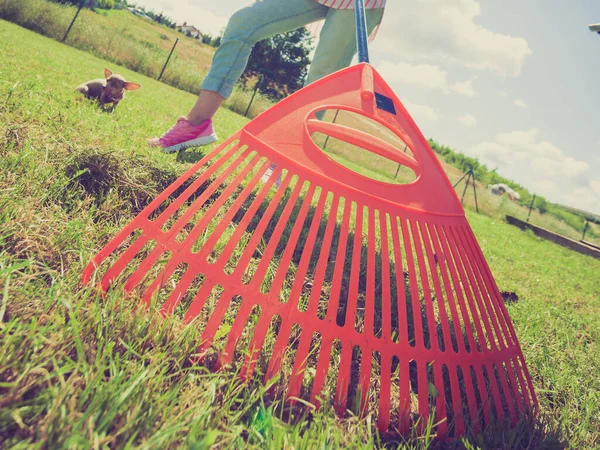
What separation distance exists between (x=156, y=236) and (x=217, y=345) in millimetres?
315

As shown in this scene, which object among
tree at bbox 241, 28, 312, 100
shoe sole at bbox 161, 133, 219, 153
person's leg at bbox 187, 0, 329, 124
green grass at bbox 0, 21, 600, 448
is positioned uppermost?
tree at bbox 241, 28, 312, 100

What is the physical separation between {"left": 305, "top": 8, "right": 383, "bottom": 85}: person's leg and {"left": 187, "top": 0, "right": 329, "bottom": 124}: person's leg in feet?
0.66

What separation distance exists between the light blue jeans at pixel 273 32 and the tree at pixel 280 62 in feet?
82.4

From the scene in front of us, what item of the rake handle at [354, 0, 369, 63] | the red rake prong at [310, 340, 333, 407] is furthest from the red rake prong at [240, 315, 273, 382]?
the rake handle at [354, 0, 369, 63]

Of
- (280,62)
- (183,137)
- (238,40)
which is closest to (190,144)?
(183,137)

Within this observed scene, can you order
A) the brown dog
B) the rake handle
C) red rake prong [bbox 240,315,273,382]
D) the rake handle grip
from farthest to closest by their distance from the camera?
1. the brown dog
2. the rake handle
3. the rake handle grip
4. red rake prong [bbox 240,315,273,382]

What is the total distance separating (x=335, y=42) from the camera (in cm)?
221

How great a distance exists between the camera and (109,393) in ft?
1.78

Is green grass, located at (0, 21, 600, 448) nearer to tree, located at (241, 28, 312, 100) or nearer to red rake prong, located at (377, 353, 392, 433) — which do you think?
red rake prong, located at (377, 353, 392, 433)

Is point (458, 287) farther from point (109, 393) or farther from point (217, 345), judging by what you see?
point (109, 393)

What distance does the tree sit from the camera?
25875 millimetres

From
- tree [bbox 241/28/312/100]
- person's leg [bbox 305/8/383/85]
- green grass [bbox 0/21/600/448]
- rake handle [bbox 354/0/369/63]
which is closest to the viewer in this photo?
green grass [bbox 0/21/600/448]

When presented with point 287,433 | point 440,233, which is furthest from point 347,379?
point 440,233

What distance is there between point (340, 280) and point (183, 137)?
5.18 ft
